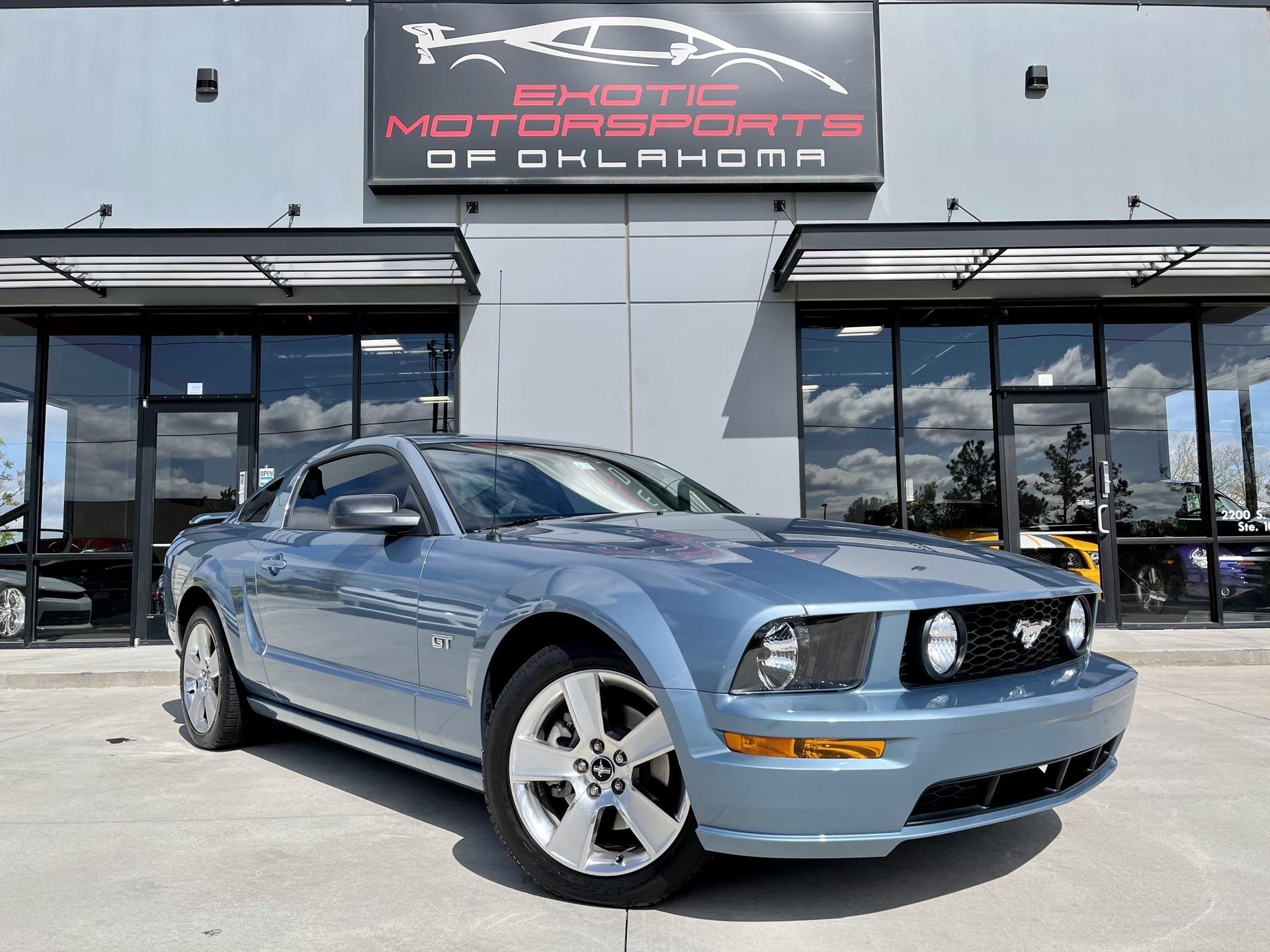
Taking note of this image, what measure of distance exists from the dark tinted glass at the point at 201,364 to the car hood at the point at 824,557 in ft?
24.1

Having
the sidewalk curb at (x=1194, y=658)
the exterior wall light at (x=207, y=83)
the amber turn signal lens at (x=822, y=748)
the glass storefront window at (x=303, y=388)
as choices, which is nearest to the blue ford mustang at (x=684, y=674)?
the amber turn signal lens at (x=822, y=748)

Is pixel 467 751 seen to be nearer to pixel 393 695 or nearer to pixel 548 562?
pixel 393 695

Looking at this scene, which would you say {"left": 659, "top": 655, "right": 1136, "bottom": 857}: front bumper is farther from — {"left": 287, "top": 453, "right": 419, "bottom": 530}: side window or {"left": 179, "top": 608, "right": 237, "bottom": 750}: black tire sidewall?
{"left": 179, "top": 608, "right": 237, "bottom": 750}: black tire sidewall

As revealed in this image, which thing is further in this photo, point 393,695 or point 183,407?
point 183,407

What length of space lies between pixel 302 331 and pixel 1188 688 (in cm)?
853

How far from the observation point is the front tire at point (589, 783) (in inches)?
99.5

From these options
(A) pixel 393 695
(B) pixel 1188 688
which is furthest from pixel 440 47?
(B) pixel 1188 688

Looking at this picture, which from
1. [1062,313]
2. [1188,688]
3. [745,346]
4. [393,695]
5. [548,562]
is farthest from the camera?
[1062,313]

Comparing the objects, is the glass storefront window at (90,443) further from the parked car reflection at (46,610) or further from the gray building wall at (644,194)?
the gray building wall at (644,194)

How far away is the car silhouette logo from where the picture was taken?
30.8ft

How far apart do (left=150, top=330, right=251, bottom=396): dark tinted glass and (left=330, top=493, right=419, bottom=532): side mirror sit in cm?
694

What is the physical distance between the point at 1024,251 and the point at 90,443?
30.6ft

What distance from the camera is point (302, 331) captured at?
9.66 meters

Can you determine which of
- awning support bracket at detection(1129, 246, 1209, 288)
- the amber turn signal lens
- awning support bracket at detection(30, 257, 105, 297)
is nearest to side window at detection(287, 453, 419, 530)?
Result: the amber turn signal lens
